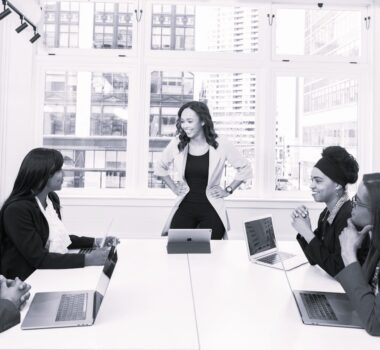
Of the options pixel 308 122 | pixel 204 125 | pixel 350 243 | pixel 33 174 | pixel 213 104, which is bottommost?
pixel 350 243

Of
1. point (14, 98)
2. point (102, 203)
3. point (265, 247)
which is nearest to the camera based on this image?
point (265, 247)

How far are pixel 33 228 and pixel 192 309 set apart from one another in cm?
91

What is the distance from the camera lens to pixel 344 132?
380cm

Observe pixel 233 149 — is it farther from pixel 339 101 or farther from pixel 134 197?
pixel 339 101

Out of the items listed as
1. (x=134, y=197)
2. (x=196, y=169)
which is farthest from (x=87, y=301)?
(x=134, y=197)

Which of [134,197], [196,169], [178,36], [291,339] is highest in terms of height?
[178,36]

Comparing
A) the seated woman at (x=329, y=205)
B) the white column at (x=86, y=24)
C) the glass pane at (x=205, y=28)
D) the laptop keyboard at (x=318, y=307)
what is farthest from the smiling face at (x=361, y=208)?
the white column at (x=86, y=24)

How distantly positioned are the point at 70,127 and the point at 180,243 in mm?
2076

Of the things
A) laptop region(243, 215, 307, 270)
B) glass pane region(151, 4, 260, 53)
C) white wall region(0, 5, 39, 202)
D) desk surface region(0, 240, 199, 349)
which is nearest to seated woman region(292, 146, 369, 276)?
laptop region(243, 215, 307, 270)

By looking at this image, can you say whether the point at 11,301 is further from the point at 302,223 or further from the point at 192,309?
the point at 302,223

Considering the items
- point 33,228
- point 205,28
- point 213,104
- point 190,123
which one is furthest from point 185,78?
point 33,228

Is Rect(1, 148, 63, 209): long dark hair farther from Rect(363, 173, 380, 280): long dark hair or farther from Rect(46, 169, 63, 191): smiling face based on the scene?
Rect(363, 173, 380, 280): long dark hair

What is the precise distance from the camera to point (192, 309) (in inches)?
52.9

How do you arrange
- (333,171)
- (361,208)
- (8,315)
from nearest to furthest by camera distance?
(8,315) → (361,208) → (333,171)
